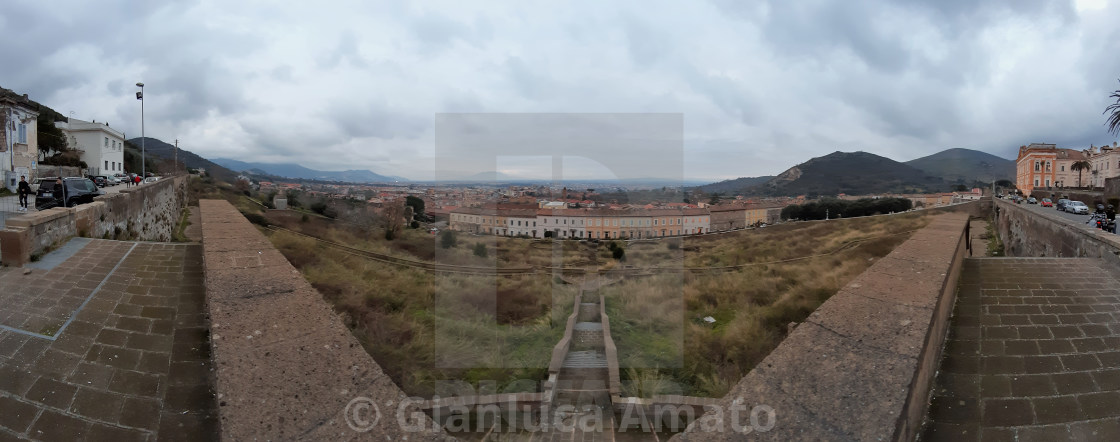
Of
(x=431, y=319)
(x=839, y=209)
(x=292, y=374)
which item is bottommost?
(x=431, y=319)

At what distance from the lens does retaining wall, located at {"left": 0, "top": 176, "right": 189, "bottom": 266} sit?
12.9 ft

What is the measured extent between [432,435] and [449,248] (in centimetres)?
542

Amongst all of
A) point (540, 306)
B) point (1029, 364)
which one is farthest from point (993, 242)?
point (1029, 364)

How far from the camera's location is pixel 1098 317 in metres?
3.28

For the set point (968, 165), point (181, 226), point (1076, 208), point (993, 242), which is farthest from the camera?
point (968, 165)

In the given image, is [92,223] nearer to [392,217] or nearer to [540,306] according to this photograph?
[392,217]

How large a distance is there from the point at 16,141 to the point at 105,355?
24.0 metres

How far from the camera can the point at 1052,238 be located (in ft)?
27.3

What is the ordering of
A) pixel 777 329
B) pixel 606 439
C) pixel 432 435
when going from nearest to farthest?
pixel 432 435 → pixel 606 439 → pixel 777 329

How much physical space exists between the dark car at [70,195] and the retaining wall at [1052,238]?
57.8 feet

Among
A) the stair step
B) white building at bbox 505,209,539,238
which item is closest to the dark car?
white building at bbox 505,209,539,238

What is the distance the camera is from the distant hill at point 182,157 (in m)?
35.6

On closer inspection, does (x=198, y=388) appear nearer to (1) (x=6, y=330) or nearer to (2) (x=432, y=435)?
(2) (x=432, y=435)

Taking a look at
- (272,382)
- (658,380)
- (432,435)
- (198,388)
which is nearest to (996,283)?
(658,380)
